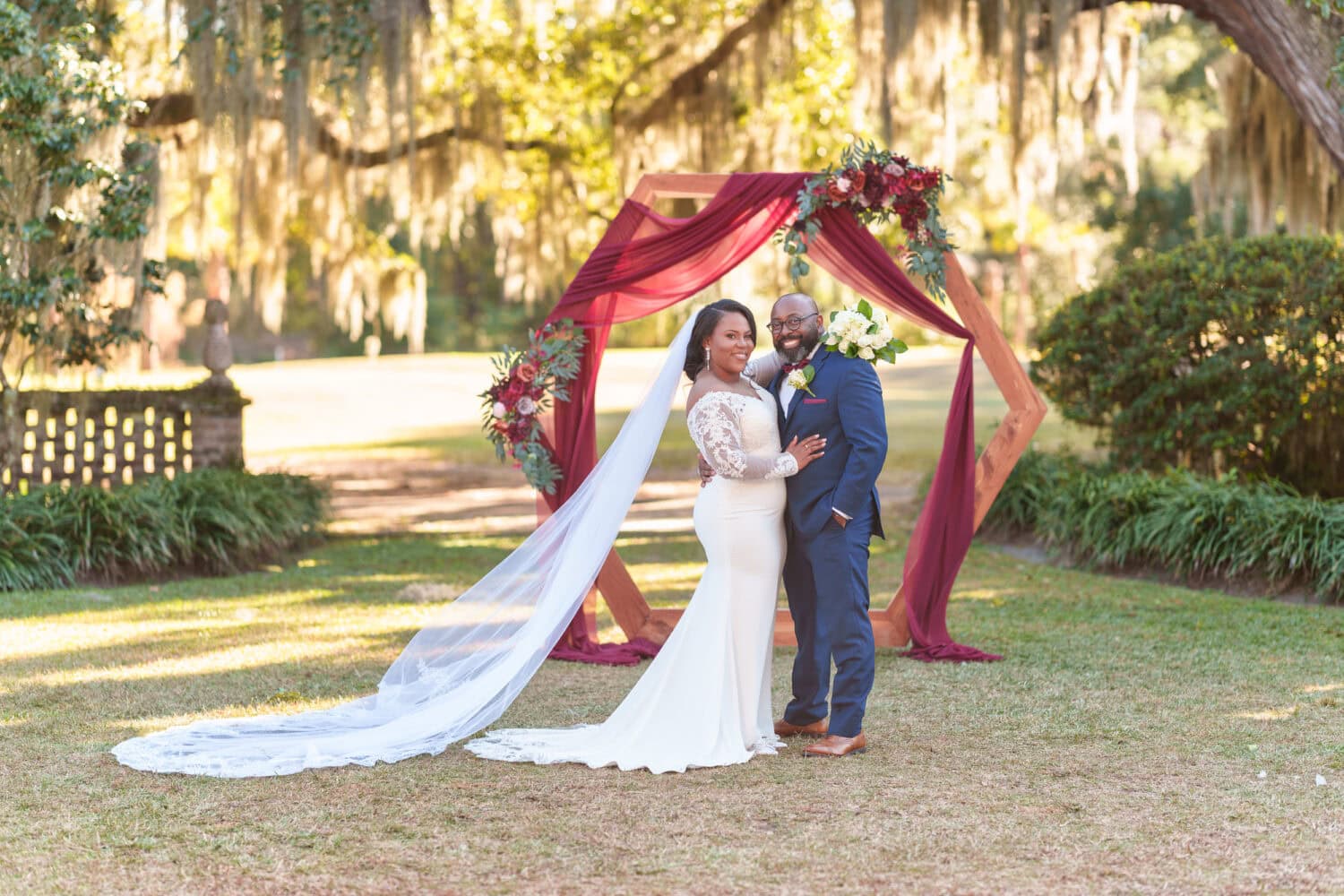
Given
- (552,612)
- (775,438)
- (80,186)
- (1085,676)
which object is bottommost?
(1085,676)

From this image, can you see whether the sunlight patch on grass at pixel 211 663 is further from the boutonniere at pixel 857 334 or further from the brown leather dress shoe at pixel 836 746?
the boutonniere at pixel 857 334

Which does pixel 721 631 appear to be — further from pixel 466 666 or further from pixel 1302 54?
pixel 1302 54

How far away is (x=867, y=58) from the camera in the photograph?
12.5m

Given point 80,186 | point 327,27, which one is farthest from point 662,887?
point 327,27

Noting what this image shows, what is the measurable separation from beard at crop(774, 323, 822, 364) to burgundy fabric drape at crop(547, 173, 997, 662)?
5.12 feet

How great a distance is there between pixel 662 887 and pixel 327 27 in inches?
365

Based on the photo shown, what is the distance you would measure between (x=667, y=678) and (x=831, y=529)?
84 centimetres

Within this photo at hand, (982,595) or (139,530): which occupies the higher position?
(139,530)

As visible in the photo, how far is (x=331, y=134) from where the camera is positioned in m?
14.5

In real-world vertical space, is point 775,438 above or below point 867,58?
below

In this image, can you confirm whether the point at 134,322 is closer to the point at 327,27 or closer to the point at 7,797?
the point at 327,27

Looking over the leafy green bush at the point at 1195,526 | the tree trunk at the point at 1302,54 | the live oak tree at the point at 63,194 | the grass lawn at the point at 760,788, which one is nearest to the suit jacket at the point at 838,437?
the grass lawn at the point at 760,788

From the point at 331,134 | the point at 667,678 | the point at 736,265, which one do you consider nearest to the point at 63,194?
the point at 331,134

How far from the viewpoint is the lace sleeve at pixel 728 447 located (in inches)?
214
